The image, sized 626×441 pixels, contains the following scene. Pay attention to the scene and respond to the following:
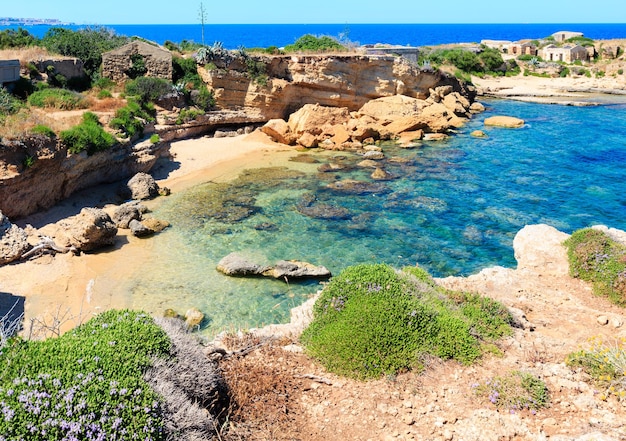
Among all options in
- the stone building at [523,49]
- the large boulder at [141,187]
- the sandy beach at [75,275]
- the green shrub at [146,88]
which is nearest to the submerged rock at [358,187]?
the sandy beach at [75,275]

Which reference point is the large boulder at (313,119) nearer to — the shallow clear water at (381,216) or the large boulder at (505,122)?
the shallow clear water at (381,216)

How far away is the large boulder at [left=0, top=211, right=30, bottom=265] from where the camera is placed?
652 inches

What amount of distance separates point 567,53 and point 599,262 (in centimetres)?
7230

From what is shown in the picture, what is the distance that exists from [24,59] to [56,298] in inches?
796

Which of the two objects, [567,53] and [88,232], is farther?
[567,53]

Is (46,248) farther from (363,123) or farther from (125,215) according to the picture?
(363,123)

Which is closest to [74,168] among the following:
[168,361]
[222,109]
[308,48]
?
[222,109]

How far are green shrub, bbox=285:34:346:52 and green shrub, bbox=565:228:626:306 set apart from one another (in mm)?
31990

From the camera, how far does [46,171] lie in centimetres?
2086

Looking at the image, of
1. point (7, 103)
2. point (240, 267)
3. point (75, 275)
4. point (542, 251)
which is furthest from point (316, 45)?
point (542, 251)

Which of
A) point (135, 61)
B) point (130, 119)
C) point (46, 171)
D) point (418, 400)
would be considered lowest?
point (418, 400)

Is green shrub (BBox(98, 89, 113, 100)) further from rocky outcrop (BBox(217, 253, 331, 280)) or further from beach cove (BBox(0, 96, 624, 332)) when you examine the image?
rocky outcrop (BBox(217, 253, 331, 280))

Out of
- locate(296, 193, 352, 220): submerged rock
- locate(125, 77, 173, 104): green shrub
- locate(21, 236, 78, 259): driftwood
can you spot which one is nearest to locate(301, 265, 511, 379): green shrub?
locate(296, 193, 352, 220): submerged rock

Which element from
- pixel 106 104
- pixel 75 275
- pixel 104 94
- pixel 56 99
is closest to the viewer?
pixel 75 275
